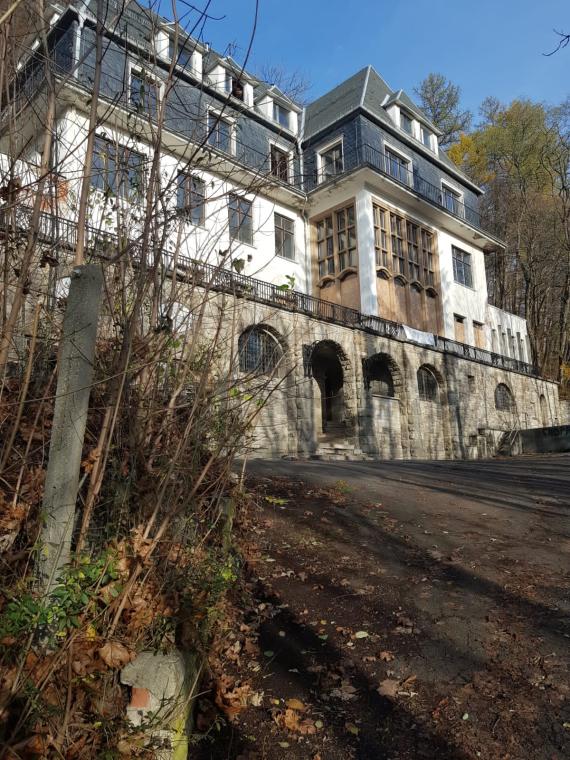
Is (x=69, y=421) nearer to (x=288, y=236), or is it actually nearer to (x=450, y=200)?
(x=288, y=236)

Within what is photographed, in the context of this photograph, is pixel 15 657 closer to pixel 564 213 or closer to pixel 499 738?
pixel 499 738

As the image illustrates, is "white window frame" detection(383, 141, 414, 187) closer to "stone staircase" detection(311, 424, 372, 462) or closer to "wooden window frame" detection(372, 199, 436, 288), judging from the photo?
"wooden window frame" detection(372, 199, 436, 288)

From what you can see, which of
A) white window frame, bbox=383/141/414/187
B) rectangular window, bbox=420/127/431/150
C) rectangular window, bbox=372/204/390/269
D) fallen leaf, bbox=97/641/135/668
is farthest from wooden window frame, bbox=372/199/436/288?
fallen leaf, bbox=97/641/135/668

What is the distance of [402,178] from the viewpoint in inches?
963

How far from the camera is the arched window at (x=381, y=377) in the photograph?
21.1m

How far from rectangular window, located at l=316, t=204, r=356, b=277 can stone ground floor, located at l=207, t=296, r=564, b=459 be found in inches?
159

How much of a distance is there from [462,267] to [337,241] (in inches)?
340

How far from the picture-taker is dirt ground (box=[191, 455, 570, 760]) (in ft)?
10.0

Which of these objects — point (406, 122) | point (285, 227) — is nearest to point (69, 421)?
point (285, 227)

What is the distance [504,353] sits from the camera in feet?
97.6

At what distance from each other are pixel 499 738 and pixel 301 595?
214 centimetres

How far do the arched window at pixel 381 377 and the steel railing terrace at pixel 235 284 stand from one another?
116 centimetres

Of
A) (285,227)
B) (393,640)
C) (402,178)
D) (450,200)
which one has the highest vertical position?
(450,200)

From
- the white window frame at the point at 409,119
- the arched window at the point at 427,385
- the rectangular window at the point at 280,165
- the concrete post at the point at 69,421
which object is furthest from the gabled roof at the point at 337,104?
the concrete post at the point at 69,421
